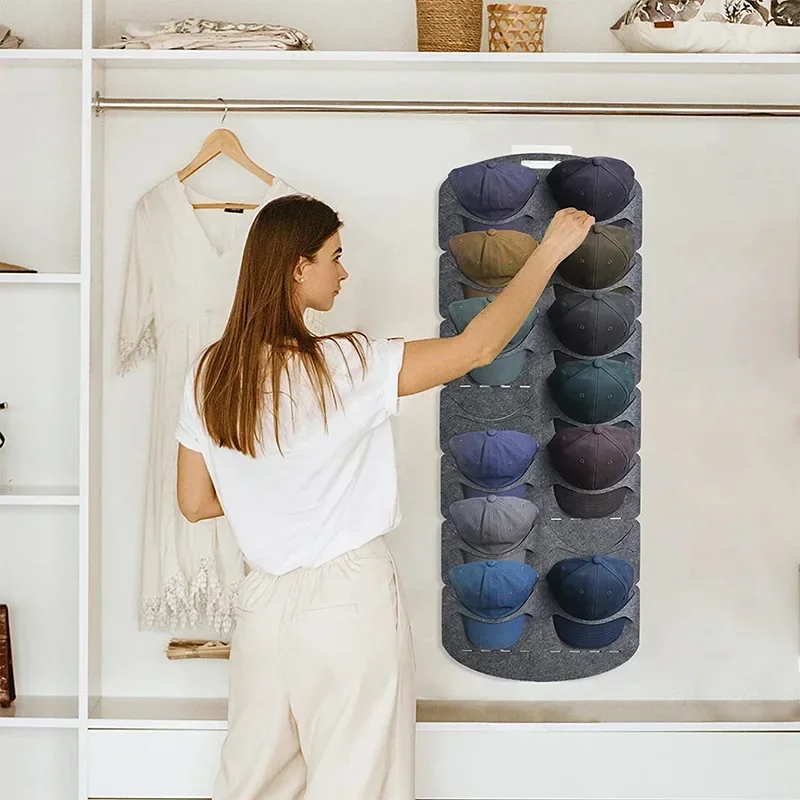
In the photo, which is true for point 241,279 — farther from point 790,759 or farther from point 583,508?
point 790,759

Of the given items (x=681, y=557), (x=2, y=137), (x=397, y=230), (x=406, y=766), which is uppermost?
(x=2, y=137)

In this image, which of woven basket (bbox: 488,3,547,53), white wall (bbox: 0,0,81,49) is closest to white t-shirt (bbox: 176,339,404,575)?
woven basket (bbox: 488,3,547,53)

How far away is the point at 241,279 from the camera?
1.97 meters

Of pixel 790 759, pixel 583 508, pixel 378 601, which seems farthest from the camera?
pixel 583 508

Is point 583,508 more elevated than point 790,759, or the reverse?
point 583,508

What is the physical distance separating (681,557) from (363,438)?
124 cm

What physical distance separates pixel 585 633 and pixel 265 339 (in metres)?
1.32

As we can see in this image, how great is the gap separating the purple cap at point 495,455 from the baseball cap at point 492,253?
1.29 feet

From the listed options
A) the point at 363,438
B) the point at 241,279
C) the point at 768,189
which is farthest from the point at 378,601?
the point at 768,189

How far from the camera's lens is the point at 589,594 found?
2.73 metres

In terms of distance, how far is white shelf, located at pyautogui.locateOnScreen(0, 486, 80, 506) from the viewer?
2.52 metres

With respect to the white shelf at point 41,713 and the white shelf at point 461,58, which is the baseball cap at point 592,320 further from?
the white shelf at point 41,713

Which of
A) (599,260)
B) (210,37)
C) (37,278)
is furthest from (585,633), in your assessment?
(210,37)

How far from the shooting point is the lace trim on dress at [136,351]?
8.79ft
